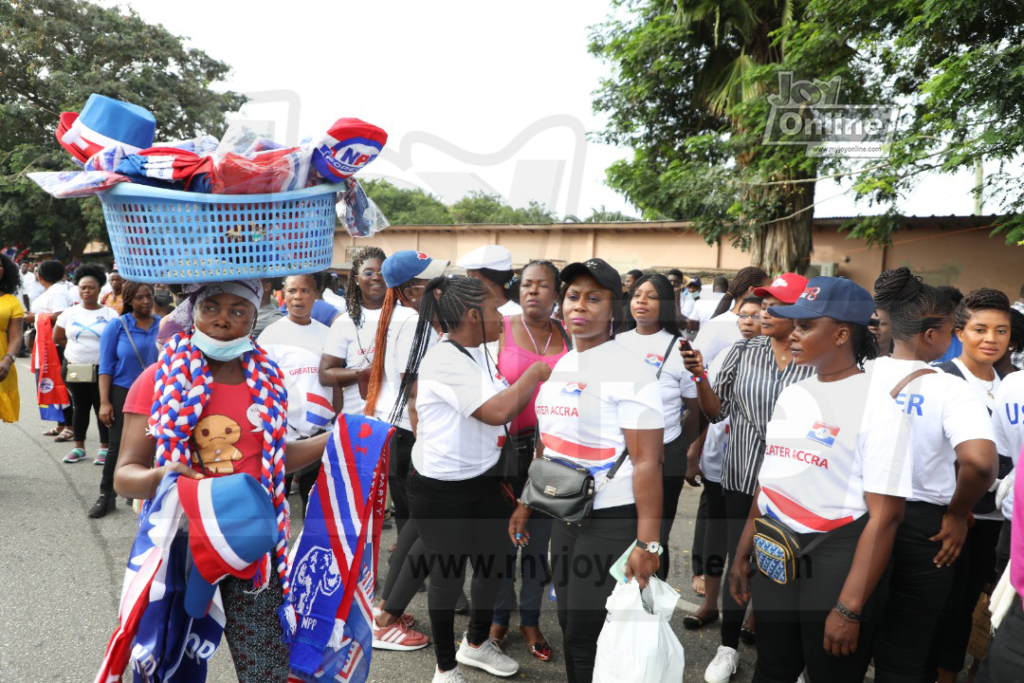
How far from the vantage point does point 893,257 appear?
14531 millimetres

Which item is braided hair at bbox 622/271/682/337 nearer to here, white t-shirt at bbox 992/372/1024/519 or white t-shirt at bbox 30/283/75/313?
white t-shirt at bbox 992/372/1024/519

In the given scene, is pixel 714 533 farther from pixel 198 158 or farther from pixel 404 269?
pixel 198 158

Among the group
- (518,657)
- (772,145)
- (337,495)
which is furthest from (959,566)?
(772,145)

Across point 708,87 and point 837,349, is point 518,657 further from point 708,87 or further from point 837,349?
point 708,87

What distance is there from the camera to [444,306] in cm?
319

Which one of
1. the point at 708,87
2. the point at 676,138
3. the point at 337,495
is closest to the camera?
the point at 337,495

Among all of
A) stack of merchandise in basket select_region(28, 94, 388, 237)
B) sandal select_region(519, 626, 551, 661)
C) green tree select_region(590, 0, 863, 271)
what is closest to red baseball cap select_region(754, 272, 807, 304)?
stack of merchandise in basket select_region(28, 94, 388, 237)

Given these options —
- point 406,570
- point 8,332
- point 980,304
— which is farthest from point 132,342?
point 980,304

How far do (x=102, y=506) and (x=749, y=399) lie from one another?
4.77 m

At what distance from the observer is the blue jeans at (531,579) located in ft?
12.5

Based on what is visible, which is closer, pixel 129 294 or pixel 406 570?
pixel 406 570

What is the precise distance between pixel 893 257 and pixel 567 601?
1413 cm

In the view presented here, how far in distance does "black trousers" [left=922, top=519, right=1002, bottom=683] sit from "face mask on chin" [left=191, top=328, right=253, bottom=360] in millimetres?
3105

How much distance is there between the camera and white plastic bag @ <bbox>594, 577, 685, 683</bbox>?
246 centimetres
